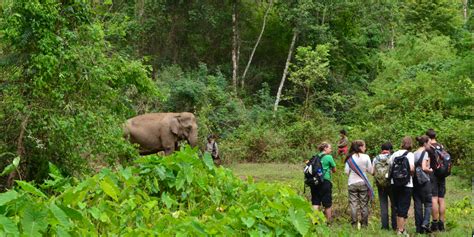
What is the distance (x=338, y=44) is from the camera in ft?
104

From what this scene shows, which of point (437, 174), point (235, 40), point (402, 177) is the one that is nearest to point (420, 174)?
point (402, 177)

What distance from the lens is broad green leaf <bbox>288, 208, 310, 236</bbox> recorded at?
347 centimetres

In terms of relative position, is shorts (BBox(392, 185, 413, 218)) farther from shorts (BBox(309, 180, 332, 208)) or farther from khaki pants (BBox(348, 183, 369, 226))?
shorts (BBox(309, 180, 332, 208))

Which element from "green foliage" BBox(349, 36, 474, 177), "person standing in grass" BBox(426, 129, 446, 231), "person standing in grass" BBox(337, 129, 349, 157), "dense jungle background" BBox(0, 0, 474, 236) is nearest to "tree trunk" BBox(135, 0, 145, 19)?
"dense jungle background" BBox(0, 0, 474, 236)

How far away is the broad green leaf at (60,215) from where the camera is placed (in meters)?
2.75

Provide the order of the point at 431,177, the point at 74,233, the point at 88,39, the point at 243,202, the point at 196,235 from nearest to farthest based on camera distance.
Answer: the point at 74,233, the point at 196,235, the point at 243,202, the point at 431,177, the point at 88,39

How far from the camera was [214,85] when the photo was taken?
26688 mm

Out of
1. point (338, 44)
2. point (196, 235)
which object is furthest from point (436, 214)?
point (338, 44)

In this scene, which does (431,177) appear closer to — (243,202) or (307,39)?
(243,202)

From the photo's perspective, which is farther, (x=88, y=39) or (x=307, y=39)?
(x=307, y=39)

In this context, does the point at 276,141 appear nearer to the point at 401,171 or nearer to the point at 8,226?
the point at 401,171

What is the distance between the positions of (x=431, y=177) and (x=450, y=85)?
13.3m

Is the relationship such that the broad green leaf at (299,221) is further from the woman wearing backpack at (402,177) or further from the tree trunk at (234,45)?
the tree trunk at (234,45)

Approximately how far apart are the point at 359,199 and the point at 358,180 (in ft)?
1.03
